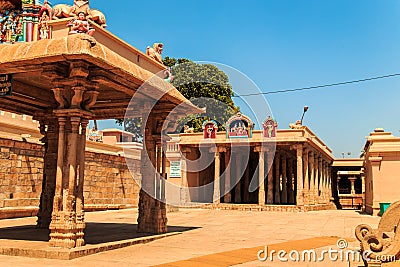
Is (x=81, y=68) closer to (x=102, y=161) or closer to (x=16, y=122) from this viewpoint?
(x=16, y=122)

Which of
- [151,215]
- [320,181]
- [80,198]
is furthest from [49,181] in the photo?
[320,181]

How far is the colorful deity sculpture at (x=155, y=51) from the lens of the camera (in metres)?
13.7

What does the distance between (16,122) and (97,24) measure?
7910 mm

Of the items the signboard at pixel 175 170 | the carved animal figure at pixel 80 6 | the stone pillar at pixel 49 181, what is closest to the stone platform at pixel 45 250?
the stone pillar at pixel 49 181

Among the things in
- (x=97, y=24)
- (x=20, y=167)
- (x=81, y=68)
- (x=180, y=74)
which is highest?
(x=180, y=74)

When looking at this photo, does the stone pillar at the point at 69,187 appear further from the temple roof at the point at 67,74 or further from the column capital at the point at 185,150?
the column capital at the point at 185,150

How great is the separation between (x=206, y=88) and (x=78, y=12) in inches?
1247

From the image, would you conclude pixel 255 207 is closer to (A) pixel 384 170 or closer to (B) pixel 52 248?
(A) pixel 384 170

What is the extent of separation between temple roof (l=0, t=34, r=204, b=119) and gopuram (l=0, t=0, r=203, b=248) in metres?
0.02

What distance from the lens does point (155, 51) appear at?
547 inches

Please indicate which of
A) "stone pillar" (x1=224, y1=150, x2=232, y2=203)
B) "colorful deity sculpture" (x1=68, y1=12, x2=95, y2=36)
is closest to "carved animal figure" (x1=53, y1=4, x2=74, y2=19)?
"colorful deity sculpture" (x1=68, y1=12, x2=95, y2=36)

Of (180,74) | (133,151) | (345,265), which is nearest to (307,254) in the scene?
(345,265)

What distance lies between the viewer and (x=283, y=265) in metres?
6.59

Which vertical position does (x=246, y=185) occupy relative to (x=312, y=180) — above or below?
below
